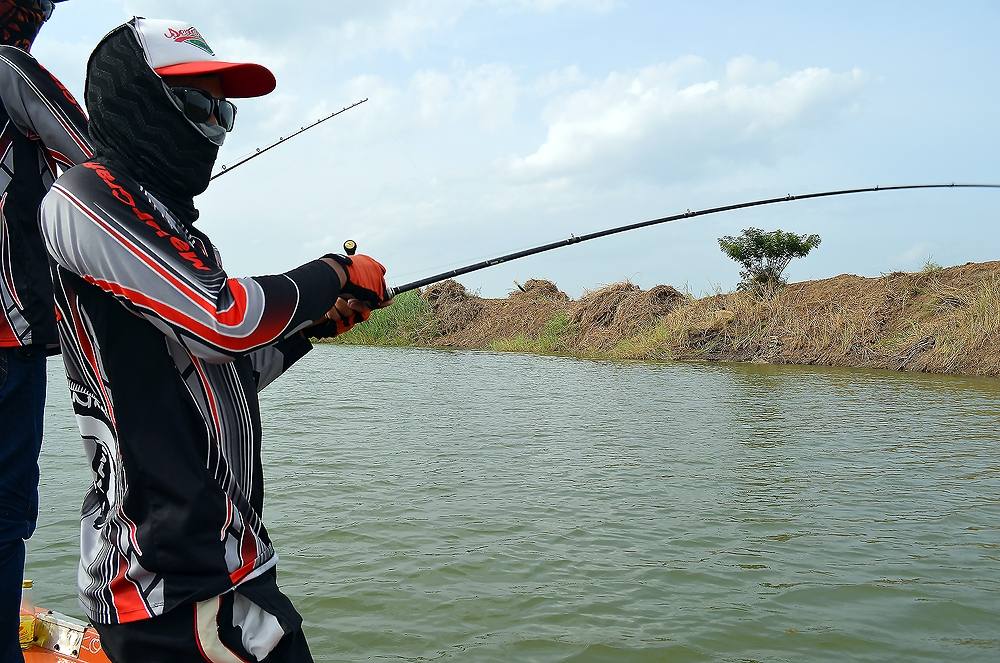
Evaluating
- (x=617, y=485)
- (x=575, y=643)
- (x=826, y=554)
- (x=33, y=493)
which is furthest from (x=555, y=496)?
(x=33, y=493)

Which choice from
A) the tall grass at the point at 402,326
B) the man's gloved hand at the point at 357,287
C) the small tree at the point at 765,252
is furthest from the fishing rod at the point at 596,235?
the tall grass at the point at 402,326

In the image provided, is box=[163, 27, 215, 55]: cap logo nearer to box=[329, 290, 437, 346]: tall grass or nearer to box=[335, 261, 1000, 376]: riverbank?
box=[335, 261, 1000, 376]: riverbank

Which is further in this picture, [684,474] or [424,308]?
[424,308]

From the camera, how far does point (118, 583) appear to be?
57.6 inches

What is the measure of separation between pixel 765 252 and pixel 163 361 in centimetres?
2288

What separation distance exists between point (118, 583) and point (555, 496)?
4803mm

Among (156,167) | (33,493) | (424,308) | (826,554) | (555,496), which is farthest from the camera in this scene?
(424,308)

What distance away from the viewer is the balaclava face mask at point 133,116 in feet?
4.93

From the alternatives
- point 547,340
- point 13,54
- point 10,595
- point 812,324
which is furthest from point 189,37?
point 547,340

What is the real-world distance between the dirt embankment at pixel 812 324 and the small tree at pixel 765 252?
1.40m

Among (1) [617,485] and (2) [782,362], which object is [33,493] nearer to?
(1) [617,485]

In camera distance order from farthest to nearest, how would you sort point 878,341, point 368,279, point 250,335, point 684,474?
point 878,341
point 684,474
point 368,279
point 250,335

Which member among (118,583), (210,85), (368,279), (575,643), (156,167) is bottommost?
(575,643)

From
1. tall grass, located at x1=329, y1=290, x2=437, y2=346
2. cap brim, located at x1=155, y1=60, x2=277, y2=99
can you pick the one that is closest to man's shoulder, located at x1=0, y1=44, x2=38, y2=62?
cap brim, located at x1=155, y1=60, x2=277, y2=99
